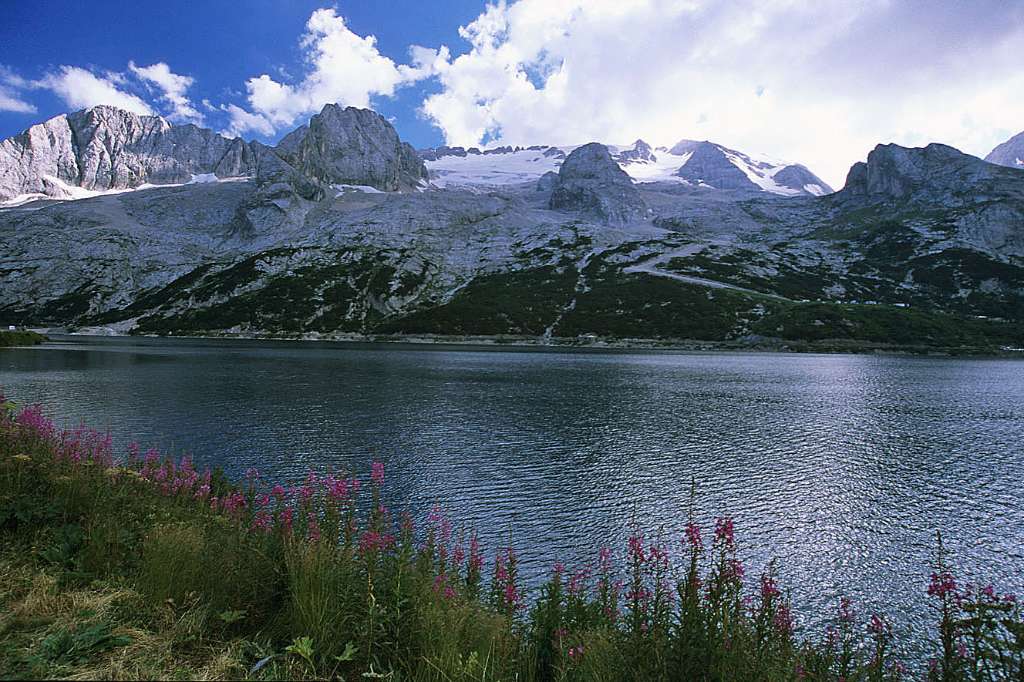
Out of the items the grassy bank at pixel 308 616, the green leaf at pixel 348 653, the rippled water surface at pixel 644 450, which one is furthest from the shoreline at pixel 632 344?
the green leaf at pixel 348 653

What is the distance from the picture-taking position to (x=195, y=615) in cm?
669

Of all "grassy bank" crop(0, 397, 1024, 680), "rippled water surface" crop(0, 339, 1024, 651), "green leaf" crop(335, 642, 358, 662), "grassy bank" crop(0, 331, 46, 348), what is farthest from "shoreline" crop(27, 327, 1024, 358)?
"green leaf" crop(335, 642, 358, 662)

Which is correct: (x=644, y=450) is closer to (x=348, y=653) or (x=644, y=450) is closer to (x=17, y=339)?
(x=348, y=653)

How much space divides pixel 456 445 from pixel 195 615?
1006 inches

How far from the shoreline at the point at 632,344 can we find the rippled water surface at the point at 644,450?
6191 centimetres

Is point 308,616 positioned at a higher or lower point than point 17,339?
higher

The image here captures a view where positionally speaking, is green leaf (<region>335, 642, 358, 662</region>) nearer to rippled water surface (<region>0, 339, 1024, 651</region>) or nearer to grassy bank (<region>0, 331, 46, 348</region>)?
rippled water surface (<region>0, 339, 1024, 651</region>)

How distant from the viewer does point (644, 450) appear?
3253 cm

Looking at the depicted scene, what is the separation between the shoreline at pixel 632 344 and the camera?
124 meters

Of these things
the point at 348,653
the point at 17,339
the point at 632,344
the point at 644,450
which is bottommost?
the point at 644,450

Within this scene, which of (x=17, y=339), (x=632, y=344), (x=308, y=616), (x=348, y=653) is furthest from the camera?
(x=632, y=344)

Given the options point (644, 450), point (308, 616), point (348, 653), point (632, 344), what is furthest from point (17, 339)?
point (348, 653)

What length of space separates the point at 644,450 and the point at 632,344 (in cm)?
10811

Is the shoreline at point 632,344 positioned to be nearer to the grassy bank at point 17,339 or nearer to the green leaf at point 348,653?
the grassy bank at point 17,339
